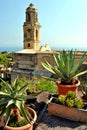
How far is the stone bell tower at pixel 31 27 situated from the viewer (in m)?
24.3

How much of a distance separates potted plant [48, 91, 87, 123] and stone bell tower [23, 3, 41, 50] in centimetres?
2050

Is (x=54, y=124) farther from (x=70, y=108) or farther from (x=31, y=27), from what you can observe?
(x=31, y=27)

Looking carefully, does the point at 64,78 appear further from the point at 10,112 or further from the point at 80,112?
the point at 10,112

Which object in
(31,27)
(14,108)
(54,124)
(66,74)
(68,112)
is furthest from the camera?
(31,27)

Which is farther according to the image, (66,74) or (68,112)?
(66,74)

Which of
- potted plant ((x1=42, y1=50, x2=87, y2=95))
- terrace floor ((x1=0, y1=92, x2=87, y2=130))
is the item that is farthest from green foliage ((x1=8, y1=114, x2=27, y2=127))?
potted plant ((x1=42, y1=50, x2=87, y2=95))

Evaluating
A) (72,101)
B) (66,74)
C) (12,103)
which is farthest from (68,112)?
(12,103)

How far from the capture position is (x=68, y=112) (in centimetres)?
436

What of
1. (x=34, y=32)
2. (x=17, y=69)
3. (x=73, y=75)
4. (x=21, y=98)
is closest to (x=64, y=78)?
(x=73, y=75)

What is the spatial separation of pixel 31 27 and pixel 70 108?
68.4 ft

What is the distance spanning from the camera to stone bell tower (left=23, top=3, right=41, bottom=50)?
79.6ft

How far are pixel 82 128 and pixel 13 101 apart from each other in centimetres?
155

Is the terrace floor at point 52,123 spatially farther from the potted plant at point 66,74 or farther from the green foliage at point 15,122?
the potted plant at point 66,74

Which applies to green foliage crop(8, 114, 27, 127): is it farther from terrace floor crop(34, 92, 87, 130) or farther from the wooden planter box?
the wooden planter box
